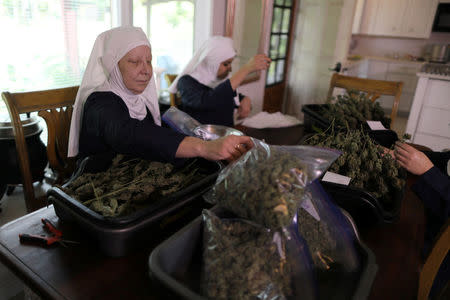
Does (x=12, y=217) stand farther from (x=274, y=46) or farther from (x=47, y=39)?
(x=274, y=46)

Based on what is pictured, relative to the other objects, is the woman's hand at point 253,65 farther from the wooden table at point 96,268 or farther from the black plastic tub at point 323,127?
the wooden table at point 96,268

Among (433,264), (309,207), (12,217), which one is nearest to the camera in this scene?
(309,207)

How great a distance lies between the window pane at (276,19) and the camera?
379 centimetres

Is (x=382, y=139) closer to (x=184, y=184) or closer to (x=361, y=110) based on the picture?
(x=361, y=110)

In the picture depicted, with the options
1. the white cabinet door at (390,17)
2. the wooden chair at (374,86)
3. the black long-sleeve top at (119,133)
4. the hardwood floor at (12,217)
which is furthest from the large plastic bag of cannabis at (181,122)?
the white cabinet door at (390,17)

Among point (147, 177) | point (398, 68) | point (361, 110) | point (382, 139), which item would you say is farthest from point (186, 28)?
point (398, 68)

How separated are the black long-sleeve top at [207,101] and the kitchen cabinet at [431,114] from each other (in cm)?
251

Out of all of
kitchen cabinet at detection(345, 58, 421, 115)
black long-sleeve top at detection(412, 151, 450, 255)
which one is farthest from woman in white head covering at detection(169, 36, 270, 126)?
kitchen cabinet at detection(345, 58, 421, 115)

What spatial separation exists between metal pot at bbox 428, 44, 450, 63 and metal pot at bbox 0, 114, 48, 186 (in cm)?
602

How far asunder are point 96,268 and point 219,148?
38 centimetres

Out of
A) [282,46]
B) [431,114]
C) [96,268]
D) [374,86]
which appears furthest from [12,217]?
[431,114]

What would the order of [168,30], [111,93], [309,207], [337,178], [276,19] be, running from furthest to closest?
[276,19]
[168,30]
[111,93]
[337,178]
[309,207]

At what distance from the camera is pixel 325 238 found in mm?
616

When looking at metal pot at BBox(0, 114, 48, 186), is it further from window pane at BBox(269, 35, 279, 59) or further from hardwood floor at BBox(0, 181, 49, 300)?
window pane at BBox(269, 35, 279, 59)
